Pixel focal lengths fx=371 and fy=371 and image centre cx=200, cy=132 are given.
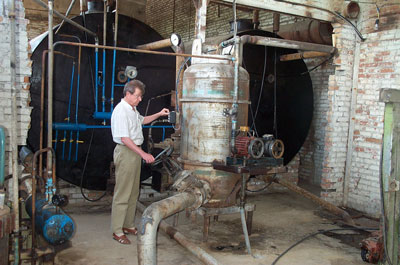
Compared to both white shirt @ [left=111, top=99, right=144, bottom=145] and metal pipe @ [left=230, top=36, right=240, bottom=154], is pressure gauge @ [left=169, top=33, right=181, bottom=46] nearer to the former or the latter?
metal pipe @ [left=230, top=36, right=240, bottom=154]

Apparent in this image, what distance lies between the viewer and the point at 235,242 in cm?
441

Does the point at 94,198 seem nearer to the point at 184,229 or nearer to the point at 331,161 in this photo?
the point at 184,229

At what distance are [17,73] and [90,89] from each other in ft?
4.37

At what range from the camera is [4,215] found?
2660 mm

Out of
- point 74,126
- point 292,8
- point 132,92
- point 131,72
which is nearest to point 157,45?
point 131,72

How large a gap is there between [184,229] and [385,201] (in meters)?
2.45

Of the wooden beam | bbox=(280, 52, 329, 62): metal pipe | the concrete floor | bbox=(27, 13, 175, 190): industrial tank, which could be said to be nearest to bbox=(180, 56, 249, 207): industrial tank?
the concrete floor

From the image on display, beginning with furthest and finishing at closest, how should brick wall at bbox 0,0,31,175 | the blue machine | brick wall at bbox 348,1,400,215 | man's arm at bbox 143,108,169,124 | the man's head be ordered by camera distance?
brick wall at bbox 348,1,400,215
man's arm at bbox 143,108,169,124
the man's head
brick wall at bbox 0,0,31,175
the blue machine

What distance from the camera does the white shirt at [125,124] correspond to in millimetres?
3980

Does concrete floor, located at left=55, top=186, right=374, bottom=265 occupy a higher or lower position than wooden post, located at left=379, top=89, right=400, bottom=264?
lower

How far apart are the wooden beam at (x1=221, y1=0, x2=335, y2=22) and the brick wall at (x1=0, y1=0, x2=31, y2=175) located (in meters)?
2.54

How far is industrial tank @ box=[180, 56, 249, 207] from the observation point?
13.5 feet

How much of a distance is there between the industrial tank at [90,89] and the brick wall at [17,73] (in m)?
0.71

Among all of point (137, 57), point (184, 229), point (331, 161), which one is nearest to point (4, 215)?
point (184, 229)
